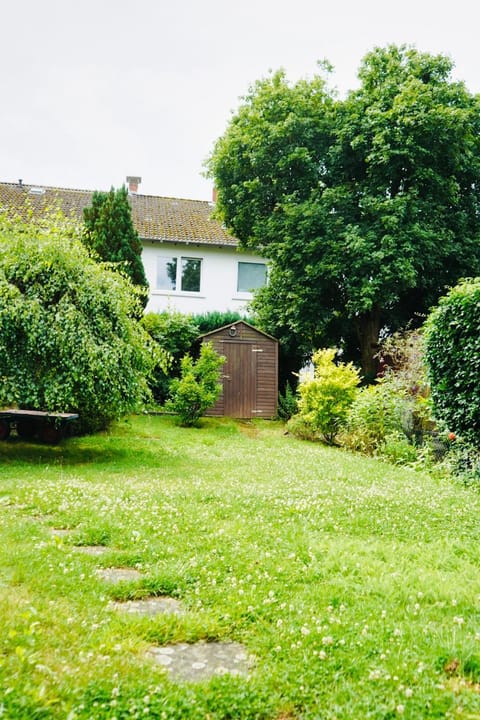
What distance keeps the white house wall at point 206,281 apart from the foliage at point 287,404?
570 cm

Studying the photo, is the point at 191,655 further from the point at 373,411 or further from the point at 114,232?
the point at 114,232

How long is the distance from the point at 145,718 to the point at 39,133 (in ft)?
75.2

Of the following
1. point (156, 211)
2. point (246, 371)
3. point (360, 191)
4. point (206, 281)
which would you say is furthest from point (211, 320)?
point (156, 211)

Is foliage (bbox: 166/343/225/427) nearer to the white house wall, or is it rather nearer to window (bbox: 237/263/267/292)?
the white house wall

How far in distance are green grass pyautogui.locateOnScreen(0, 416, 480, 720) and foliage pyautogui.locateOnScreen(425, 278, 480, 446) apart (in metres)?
1.93

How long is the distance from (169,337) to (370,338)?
7.57 m

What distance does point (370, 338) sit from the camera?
64.0 ft

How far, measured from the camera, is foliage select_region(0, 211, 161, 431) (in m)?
9.65

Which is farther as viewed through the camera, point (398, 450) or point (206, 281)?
point (206, 281)

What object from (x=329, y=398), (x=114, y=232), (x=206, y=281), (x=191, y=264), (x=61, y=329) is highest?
(x=191, y=264)

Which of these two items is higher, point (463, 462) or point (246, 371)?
point (246, 371)

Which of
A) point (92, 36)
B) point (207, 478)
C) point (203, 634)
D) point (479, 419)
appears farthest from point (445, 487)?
point (92, 36)

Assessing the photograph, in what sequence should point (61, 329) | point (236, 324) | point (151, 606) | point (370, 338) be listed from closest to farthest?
point (151, 606), point (61, 329), point (370, 338), point (236, 324)

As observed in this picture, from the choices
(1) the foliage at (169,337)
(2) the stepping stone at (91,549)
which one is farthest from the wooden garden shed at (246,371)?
(2) the stepping stone at (91,549)
